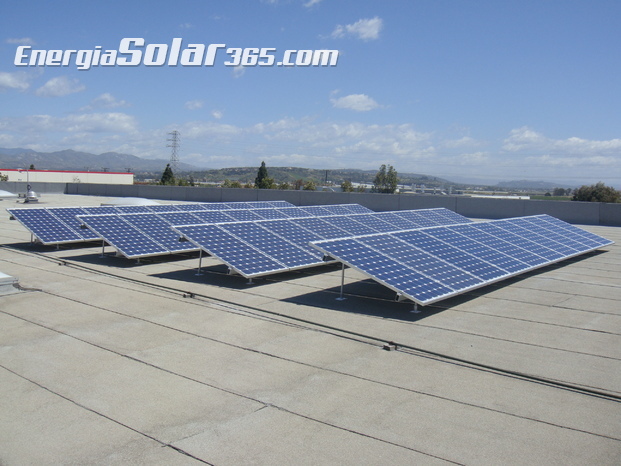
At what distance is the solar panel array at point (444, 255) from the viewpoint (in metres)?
13.9

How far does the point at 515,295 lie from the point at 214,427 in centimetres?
1128

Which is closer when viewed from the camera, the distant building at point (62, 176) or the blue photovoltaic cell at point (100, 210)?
the blue photovoltaic cell at point (100, 210)

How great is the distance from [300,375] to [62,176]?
95586 mm

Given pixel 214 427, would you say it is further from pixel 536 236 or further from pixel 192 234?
pixel 536 236

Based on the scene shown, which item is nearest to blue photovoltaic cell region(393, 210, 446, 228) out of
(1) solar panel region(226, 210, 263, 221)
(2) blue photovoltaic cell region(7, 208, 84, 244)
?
(1) solar panel region(226, 210, 263, 221)

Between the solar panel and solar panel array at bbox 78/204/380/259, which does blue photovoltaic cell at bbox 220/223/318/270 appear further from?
the solar panel

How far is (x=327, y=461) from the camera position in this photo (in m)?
6.85

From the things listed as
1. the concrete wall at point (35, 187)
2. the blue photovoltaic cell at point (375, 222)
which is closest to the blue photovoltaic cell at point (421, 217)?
the blue photovoltaic cell at point (375, 222)

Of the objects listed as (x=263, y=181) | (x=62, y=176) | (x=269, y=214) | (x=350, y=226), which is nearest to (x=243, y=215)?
(x=269, y=214)

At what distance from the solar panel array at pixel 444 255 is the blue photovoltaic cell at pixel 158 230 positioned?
728 cm

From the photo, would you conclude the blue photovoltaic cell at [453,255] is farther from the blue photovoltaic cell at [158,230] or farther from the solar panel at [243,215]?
the solar panel at [243,215]

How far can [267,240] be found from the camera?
61.5ft

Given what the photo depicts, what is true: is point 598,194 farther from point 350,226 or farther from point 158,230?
point 158,230

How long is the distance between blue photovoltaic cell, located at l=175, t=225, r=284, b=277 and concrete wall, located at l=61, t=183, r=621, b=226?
3173cm
